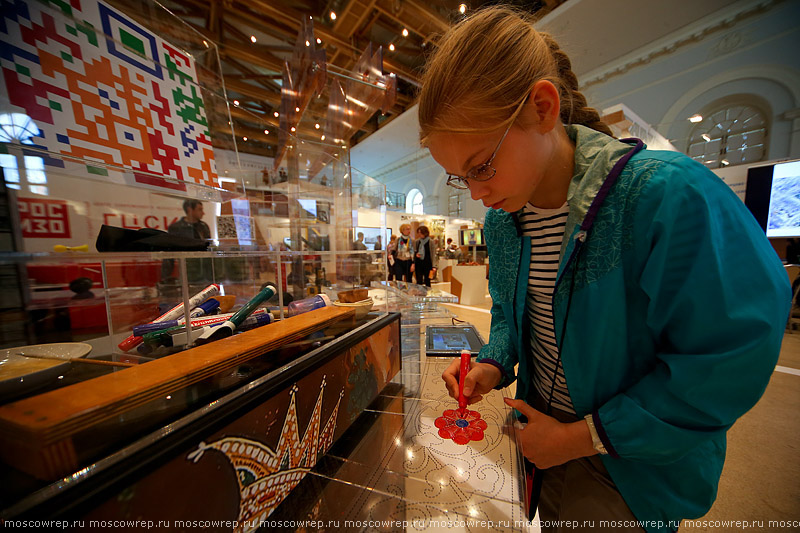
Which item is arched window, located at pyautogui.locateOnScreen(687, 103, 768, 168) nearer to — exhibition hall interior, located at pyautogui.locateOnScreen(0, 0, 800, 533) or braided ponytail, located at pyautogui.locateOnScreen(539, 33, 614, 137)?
braided ponytail, located at pyautogui.locateOnScreen(539, 33, 614, 137)

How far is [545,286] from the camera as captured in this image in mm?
629

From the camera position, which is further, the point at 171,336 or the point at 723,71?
the point at 723,71

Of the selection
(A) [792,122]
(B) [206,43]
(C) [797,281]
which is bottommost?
(C) [797,281]

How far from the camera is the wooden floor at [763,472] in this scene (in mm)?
957

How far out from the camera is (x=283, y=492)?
1.72 ft

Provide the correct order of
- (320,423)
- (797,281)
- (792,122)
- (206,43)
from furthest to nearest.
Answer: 1. (792,122)
2. (797,281)
3. (206,43)
4. (320,423)

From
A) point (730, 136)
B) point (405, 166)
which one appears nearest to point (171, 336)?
point (730, 136)

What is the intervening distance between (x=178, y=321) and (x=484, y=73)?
30.3 inches

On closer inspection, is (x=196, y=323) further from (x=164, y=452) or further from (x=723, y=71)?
(x=723, y=71)

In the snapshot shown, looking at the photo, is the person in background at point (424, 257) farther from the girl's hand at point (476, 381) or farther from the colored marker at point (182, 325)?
the colored marker at point (182, 325)

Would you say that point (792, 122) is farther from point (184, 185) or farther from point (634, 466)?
point (184, 185)

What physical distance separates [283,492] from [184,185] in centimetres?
73

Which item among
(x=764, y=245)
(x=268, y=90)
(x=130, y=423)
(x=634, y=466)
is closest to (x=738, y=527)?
(x=634, y=466)

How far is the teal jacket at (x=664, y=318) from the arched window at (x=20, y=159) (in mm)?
913
